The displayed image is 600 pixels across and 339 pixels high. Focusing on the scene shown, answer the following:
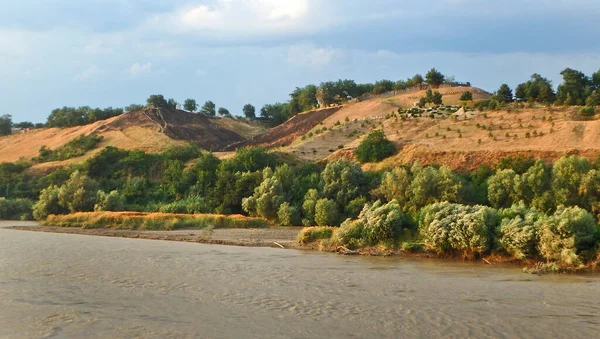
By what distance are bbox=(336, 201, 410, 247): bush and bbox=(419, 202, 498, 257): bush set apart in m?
1.35

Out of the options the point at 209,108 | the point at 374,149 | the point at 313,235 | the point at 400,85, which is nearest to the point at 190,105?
the point at 209,108

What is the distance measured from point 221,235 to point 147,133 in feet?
170

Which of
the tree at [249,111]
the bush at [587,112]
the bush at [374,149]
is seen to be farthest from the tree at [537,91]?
the tree at [249,111]

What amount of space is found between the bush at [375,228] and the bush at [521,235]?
16.1ft

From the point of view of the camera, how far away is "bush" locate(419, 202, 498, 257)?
24.9 m

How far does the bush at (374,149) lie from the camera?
55844 millimetres

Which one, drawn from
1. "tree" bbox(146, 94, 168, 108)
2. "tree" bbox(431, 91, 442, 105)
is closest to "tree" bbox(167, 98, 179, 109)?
"tree" bbox(146, 94, 168, 108)

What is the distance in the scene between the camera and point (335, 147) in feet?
217

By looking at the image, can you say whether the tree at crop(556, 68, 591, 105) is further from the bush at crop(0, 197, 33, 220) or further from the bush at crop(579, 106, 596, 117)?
the bush at crop(0, 197, 33, 220)

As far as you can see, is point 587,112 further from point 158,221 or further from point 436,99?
A: point 158,221

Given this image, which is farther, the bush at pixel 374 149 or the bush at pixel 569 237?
the bush at pixel 374 149

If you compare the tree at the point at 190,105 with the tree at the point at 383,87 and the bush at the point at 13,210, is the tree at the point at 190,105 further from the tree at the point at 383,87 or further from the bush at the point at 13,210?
the bush at the point at 13,210

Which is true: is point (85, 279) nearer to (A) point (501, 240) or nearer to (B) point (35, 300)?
(B) point (35, 300)

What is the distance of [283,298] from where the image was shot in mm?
18234
